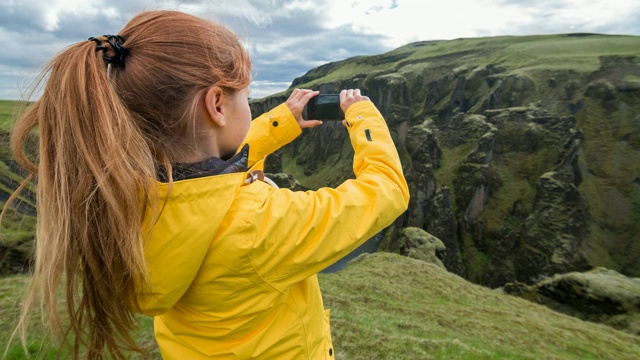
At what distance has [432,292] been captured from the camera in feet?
71.2

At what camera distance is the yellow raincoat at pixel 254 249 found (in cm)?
209

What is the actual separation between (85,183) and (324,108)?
2.19 metres

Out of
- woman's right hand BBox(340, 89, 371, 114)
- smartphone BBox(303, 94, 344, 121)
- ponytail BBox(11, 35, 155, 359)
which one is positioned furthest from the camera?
smartphone BBox(303, 94, 344, 121)

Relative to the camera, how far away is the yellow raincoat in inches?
82.4

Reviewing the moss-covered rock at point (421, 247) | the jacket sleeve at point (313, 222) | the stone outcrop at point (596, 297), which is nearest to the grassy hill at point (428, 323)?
the stone outcrop at point (596, 297)

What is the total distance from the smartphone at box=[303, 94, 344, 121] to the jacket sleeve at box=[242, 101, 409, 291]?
1.25 meters

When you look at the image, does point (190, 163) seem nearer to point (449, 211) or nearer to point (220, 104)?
point (220, 104)

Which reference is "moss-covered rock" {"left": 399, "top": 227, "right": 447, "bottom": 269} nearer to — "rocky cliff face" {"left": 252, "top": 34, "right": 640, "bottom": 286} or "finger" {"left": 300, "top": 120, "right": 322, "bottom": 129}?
"rocky cliff face" {"left": 252, "top": 34, "right": 640, "bottom": 286}

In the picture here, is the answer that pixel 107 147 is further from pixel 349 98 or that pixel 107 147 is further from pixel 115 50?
pixel 349 98

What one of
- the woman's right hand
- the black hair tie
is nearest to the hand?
the woman's right hand

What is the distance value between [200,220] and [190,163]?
0.37 m

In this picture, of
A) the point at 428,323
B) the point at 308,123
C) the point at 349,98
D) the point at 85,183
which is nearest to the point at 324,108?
the point at 308,123

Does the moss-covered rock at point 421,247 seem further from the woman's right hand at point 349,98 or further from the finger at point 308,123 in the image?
the woman's right hand at point 349,98

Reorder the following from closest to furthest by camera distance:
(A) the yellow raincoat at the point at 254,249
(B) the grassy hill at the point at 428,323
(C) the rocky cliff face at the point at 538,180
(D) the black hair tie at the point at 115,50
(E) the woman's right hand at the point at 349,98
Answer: (A) the yellow raincoat at the point at 254,249 → (D) the black hair tie at the point at 115,50 → (E) the woman's right hand at the point at 349,98 → (B) the grassy hill at the point at 428,323 → (C) the rocky cliff face at the point at 538,180
